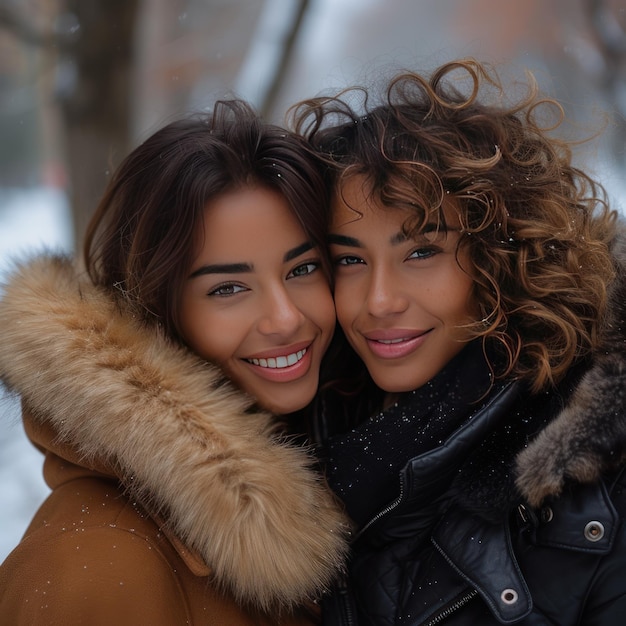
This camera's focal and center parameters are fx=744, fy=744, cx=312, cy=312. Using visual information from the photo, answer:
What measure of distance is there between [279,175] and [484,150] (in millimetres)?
692

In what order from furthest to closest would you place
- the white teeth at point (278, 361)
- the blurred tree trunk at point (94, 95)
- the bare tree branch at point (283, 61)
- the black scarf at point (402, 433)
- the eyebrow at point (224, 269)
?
the bare tree branch at point (283, 61) < the blurred tree trunk at point (94, 95) < the white teeth at point (278, 361) < the eyebrow at point (224, 269) < the black scarf at point (402, 433)

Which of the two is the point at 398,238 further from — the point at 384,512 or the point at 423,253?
the point at 384,512

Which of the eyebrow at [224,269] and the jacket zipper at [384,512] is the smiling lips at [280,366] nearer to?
the eyebrow at [224,269]

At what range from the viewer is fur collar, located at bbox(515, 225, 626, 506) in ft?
6.47

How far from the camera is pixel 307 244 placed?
8.32 feet

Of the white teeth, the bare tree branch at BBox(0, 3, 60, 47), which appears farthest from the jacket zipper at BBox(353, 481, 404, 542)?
the bare tree branch at BBox(0, 3, 60, 47)

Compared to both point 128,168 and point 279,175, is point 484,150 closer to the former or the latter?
point 279,175

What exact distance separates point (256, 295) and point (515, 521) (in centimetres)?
108

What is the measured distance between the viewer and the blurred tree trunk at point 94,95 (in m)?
4.80

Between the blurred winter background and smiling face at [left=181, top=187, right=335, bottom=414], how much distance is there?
84cm

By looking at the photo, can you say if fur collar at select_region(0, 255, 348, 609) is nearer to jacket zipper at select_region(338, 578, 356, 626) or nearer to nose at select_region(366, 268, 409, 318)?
jacket zipper at select_region(338, 578, 356, 626)

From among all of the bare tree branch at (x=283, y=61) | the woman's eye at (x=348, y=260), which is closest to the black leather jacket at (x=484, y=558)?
the woman's eye at (x=348, y=260)

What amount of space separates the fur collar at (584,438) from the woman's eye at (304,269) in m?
0.96

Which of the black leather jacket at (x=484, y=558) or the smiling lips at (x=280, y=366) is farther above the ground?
the smiling lips at (x=280, y=366)
